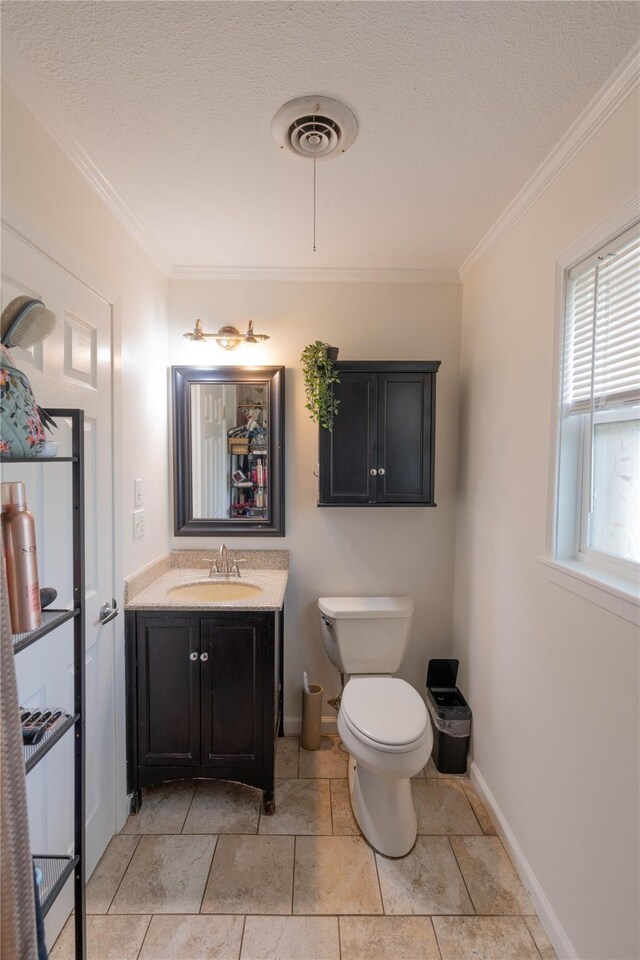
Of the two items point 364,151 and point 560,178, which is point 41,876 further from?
point 560,178

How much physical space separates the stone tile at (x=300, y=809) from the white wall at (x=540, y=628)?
72cm

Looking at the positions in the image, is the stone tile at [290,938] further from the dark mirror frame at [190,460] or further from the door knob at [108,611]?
the dark mirror frame at [190,460]

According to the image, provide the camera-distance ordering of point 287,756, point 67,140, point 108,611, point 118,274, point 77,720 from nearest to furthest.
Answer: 1. point 77,720
2. point 67,140
3. point 108,611
4. point 118,274
5. point 287,756

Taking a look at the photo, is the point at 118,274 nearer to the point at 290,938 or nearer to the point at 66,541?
the point at 66,541

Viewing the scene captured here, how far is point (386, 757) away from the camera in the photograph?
4.91 feet

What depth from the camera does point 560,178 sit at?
1.34 m

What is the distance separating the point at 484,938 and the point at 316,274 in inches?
107

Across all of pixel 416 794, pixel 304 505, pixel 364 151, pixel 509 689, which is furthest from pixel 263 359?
pixel 416 794

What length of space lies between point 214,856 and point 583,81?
2711 millimetres

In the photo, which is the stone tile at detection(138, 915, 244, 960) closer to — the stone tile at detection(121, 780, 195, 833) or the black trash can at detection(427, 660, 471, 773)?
the stone tile at detection(121, 780, 195, 833)

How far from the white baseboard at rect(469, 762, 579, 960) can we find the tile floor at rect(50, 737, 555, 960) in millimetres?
33

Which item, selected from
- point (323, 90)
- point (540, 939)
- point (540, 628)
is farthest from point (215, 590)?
point (323, 90)

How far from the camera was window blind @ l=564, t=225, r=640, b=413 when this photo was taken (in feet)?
3.58

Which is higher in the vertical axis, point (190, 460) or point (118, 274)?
point (118, 274)
